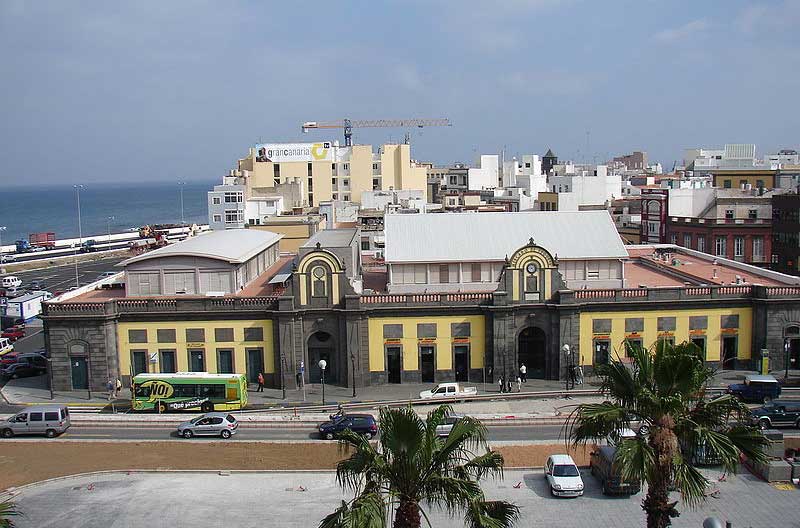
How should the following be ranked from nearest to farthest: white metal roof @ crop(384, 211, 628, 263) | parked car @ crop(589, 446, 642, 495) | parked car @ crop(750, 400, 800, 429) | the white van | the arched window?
parked car @ crop(589, 446, 642, 495), parked car @ crop(750, 400, 800, 429), the arched window, white metal roof @ crop(384, 211, 628, 263), the white van

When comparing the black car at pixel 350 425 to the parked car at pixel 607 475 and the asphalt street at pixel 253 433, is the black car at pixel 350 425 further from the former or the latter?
the parked car at pixel 607 475

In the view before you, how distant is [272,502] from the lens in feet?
107

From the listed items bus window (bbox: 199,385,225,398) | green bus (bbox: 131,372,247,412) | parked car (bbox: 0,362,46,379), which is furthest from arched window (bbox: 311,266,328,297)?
parked car (bbox: 0,362,46,379)

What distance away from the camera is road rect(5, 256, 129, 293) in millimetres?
106994

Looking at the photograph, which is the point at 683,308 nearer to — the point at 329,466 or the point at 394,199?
the point at 329,466

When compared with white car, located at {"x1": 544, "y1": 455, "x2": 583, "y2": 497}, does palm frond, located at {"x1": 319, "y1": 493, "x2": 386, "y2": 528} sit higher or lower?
higher

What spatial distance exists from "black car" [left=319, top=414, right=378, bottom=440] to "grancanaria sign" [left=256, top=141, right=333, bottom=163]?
98.0 metres

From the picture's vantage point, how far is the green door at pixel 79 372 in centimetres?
4997

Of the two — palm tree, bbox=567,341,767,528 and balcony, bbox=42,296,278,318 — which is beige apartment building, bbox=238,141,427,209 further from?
palm tree, bbox=567,341,767,528

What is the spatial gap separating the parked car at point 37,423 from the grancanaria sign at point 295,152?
312ft

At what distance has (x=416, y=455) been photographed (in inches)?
704

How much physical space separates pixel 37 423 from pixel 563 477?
88.0ft

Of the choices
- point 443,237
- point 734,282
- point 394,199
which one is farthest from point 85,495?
point 394,199

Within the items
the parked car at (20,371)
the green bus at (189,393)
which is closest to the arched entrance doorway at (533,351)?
the green bus at (189,393)
